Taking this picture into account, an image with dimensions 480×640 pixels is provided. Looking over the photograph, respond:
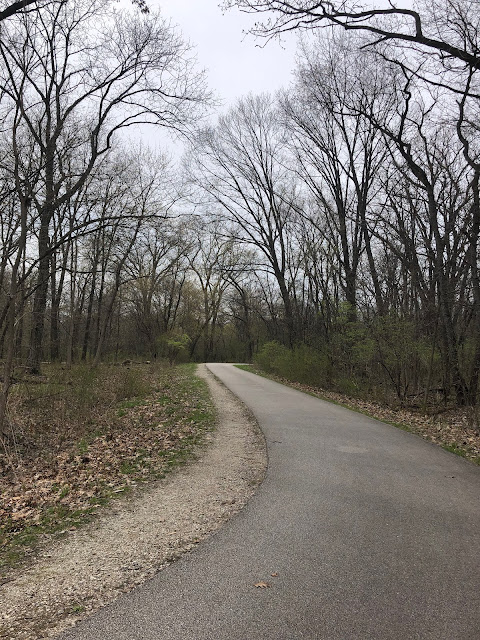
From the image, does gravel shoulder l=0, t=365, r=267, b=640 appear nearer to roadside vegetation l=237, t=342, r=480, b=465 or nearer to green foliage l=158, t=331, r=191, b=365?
roadside vegetation l=237, t=342, r=480, b=465

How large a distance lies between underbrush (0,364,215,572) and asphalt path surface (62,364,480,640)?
5.49 ft

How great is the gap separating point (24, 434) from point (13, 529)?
13.9ft

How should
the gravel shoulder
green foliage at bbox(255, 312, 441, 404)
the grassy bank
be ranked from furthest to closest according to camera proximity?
1. green foliage at bbox(255, 312, 441, 404)
2. the grassy bank
3. the gravel shoulder

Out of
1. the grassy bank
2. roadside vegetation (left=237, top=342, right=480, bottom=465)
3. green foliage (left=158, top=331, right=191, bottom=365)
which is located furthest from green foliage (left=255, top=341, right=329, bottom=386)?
green foliage (left=158, top=331, right=191, bottom=365)

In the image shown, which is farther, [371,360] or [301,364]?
[301,364]

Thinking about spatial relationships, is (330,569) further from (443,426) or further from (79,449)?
(443,426)

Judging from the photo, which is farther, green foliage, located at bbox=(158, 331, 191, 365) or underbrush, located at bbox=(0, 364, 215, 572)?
green foliage, located at bbox=(158, 331, 191, 365)

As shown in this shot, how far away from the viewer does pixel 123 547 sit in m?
4.12

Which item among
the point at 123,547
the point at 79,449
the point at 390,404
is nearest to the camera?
the point at 123,547

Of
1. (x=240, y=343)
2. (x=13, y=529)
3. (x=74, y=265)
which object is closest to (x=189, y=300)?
(x=240, y=343)

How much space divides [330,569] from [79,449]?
5991 millimetres

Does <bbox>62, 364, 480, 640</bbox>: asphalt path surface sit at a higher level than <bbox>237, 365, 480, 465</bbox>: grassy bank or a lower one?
lower

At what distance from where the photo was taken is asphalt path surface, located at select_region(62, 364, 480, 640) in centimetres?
288

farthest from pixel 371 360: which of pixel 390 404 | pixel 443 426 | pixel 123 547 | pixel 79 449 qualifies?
pixel 123 547
